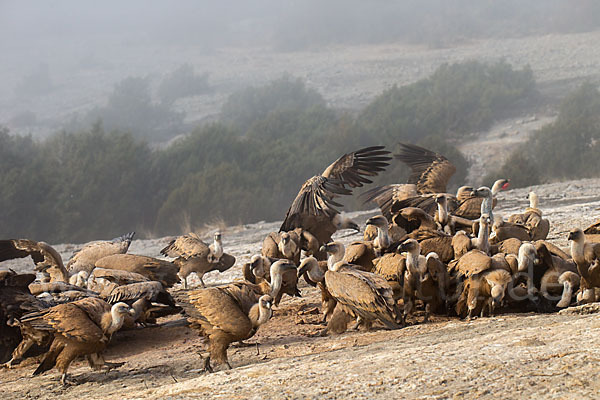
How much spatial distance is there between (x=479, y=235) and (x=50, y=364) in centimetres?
455

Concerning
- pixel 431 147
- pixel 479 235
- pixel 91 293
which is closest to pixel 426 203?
pixel 479 235

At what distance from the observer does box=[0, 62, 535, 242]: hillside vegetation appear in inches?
1084

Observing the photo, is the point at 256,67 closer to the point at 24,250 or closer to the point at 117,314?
the point at 24,250

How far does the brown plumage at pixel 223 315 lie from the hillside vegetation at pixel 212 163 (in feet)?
49.9

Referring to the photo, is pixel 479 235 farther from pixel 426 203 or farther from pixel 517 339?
pixel 517 339

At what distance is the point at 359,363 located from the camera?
5.04 m

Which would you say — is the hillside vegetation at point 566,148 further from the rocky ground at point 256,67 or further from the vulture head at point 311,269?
the vulture head at point 311,269

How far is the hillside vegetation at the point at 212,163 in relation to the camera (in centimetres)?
2753

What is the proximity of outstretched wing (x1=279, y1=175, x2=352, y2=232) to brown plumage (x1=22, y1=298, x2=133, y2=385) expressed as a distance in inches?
151

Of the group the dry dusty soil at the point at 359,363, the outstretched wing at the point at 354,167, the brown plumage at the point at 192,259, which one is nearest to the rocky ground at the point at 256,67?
the outstretched wing at the point at 354,167

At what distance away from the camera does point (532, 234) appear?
9539mm

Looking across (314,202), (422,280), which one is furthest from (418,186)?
(422,280)

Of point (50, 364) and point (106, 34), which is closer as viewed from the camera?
point (50, 364)

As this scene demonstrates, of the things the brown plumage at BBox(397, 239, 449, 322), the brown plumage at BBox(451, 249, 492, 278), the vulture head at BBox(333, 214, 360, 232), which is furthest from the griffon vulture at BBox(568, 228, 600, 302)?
the vulture head at BBox(333, 214, 360, 232)
